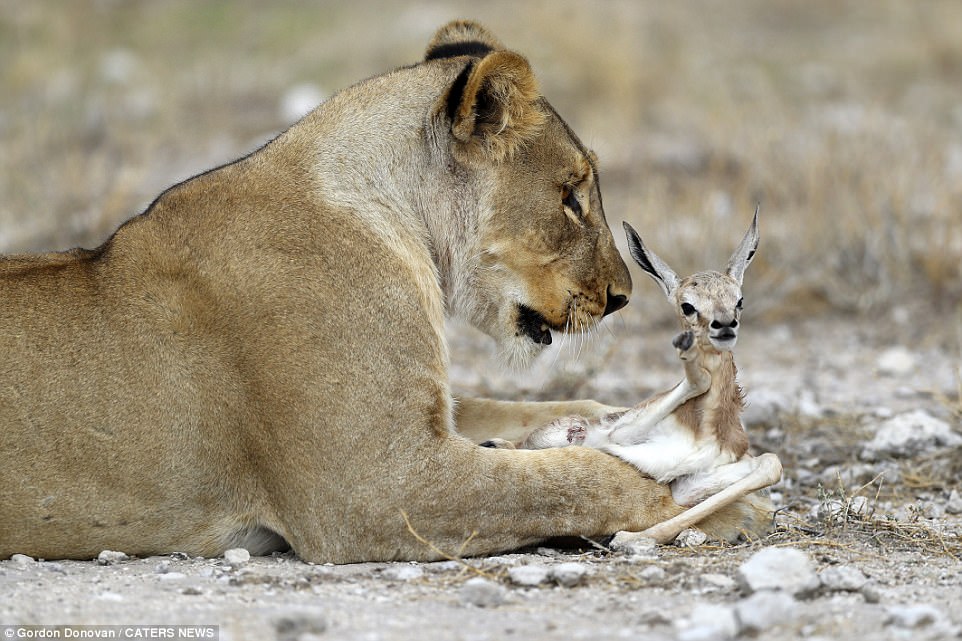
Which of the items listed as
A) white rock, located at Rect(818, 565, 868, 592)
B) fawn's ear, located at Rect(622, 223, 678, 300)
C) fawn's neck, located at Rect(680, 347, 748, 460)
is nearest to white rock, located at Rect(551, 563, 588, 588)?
white rock, located at Rect(818, 565, 868, 592)

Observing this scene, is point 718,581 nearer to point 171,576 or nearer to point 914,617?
point 914,617

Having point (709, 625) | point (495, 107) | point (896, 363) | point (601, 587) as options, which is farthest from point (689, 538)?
point (896, 363)

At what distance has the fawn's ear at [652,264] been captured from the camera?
4.27 metres

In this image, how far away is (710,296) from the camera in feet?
13.1

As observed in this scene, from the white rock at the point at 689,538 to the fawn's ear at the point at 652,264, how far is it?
2.42 feet

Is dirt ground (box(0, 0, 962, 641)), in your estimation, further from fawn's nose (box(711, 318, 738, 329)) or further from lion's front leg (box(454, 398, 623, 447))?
fawn's nose (box(711, 318, 738, 329))

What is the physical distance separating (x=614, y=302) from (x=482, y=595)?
1408mm

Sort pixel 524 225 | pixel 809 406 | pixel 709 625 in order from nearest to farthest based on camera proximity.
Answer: pixel 709 625 → pixel 524 225 → pixel 809 406

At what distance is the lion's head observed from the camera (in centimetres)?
432

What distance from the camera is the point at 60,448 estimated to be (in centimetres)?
391

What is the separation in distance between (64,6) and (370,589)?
490 inches

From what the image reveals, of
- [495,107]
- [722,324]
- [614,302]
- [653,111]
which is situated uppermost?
[653,111]

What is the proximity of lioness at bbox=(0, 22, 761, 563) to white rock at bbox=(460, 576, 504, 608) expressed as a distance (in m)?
0.45

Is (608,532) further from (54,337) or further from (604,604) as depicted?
(54,337)
